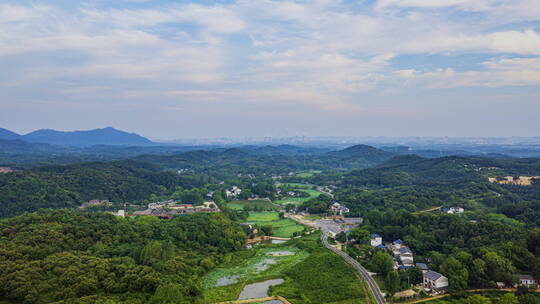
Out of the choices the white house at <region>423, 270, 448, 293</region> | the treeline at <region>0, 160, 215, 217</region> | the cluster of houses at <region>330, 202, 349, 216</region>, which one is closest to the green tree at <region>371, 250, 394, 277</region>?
the white house at <region>423, 270, 448, 293</region>

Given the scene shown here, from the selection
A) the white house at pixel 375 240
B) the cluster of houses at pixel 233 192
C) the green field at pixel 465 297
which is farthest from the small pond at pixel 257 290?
the cluster of houses at pixel 233 192

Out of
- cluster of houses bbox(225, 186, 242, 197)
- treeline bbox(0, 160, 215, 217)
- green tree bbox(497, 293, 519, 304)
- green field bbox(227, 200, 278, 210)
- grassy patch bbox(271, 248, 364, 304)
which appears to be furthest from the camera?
cluster of houses bbox(225, 186, 242, 197)

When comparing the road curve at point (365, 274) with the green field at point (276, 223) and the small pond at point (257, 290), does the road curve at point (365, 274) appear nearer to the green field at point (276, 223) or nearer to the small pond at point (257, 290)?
the small pond at point (257, 290)

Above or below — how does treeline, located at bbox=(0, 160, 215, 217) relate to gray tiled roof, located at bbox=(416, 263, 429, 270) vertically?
above

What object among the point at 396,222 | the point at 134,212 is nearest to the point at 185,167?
the point at 134,212

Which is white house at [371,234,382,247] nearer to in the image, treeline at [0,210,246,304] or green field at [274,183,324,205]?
treeline at [0,210,246,304]

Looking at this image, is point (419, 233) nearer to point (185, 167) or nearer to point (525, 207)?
point (525, 207)
